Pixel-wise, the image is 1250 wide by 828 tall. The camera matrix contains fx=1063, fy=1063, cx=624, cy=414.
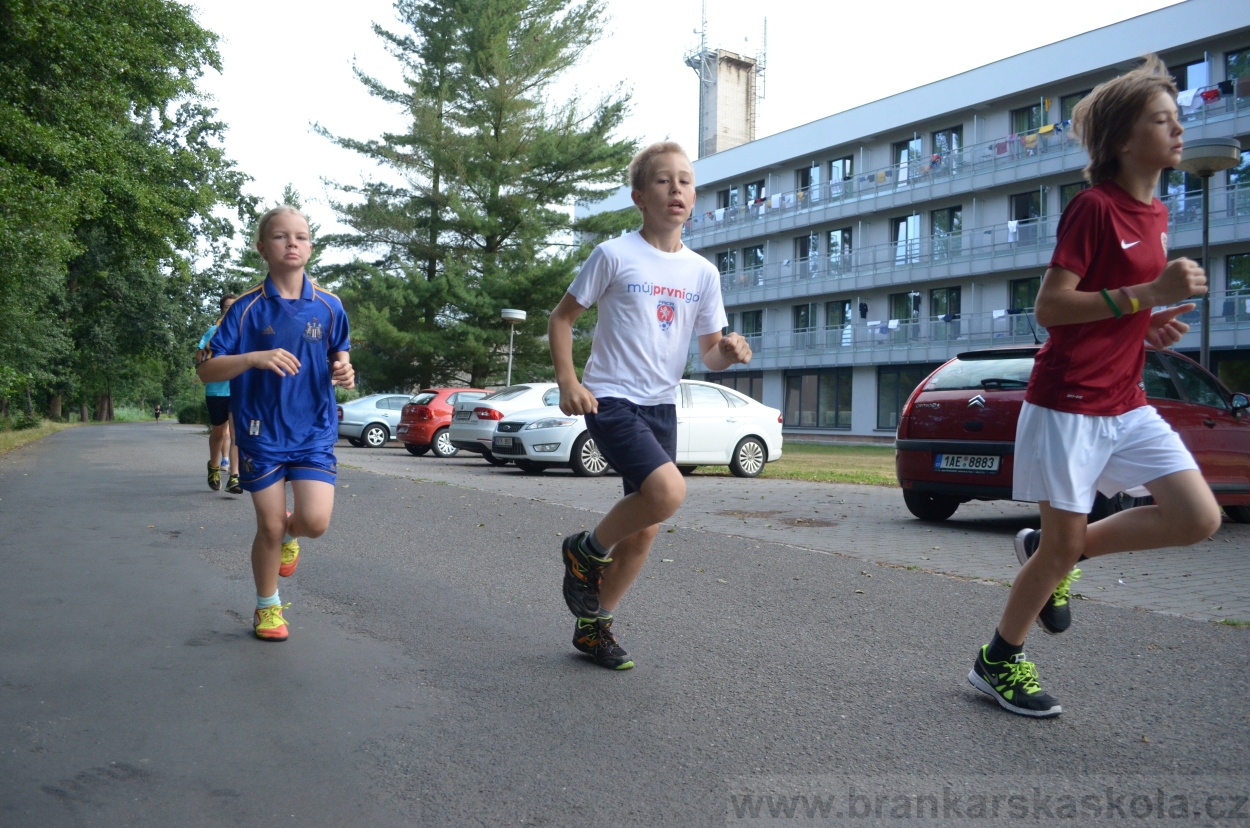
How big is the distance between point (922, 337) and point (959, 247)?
12.6 ft

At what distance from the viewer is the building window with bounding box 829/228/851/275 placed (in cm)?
4544

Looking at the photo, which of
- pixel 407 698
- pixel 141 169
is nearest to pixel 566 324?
pixel 407 698

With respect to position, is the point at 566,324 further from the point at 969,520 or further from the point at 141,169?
the point at 141,169

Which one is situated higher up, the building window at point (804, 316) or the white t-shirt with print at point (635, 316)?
the building window at point (804, 316)

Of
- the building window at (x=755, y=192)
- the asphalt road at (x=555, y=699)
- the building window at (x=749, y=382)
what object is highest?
the building window at (x=755, y=192)

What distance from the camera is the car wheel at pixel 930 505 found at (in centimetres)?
1023

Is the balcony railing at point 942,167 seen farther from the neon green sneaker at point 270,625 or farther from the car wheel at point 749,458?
the neon green sneaker at point 270,625

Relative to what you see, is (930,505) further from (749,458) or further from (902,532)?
(749,458)

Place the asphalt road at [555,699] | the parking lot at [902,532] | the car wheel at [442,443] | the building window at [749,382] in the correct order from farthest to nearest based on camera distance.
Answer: the building window at [749,382], the car wheel at [442,443], the parking lot at [902,532], the asphalt road at [555,699]

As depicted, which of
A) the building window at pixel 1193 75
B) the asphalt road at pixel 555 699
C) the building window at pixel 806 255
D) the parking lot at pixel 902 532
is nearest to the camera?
the asphalt road at pixel 555 699

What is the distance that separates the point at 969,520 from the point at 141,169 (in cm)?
1995

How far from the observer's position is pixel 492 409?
18172mm

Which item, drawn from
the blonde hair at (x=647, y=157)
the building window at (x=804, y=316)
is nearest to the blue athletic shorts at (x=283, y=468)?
the blonde hair at (x=647, y=157)

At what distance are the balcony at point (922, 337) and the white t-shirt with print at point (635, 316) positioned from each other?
29.3 m
